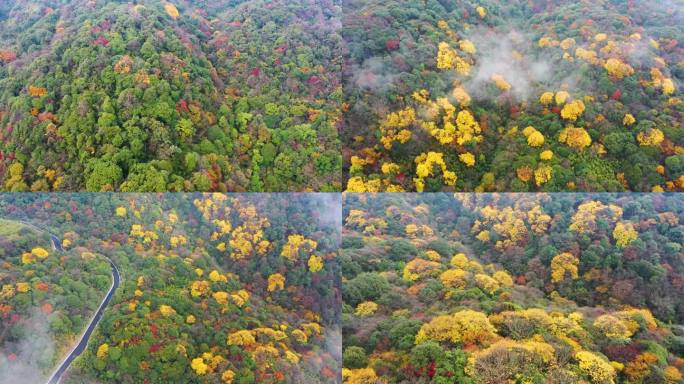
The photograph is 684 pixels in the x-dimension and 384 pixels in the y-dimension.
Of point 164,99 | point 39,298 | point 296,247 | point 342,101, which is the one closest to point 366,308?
point 296,247

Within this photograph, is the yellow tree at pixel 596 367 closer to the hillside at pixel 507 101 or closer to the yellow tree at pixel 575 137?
the hillside at pixel 507 101

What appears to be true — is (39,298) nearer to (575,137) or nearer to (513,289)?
(513,289)

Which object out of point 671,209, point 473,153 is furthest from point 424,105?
point 671,209

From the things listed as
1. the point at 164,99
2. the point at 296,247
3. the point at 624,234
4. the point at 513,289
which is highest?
the point at 164,99

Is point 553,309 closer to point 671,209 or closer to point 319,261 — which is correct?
point 671,209

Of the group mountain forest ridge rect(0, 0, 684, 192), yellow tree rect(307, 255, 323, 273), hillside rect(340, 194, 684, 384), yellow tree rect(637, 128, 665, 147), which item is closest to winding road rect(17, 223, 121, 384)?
mountain forest ridge rect(0, 0, 684, 192)

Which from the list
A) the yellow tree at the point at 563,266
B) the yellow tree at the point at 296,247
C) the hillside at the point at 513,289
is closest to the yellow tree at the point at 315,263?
the yellow tree at the point at 296,247

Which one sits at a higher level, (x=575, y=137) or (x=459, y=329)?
(x=575, y=137)

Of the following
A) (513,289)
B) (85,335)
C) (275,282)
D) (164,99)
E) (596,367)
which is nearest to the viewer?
(596,367)
